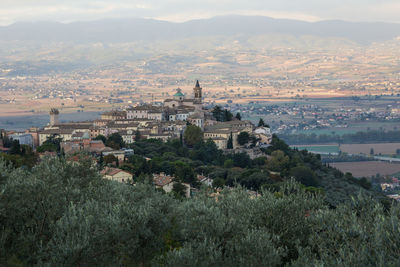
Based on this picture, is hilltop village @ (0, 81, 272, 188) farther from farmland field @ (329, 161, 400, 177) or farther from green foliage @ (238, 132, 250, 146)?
farmland field @ (329, 161, 400, 177)

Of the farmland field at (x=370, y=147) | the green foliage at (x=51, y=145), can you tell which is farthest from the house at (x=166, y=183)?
the farmland field at (x=370, y=147)

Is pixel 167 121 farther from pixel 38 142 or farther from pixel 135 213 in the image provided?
pixel 135 213

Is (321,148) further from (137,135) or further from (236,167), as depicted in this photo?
(236,167)

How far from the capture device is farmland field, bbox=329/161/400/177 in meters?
58.0

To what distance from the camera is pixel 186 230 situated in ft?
39.3

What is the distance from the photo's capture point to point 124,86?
167 metres

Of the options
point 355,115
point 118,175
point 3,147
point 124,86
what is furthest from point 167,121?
point 124,86

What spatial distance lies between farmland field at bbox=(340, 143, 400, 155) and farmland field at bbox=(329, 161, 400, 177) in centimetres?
837

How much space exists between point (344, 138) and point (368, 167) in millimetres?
23242

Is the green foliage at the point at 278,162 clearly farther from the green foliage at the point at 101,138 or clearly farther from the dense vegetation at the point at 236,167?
the green foliage at the point at 101,138

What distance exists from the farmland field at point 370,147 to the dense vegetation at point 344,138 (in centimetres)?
279

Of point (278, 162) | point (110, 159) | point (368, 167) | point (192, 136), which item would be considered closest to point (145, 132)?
point (192, 136)

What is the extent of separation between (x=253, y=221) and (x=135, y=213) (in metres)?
2.44

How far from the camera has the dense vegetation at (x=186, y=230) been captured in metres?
10.8
